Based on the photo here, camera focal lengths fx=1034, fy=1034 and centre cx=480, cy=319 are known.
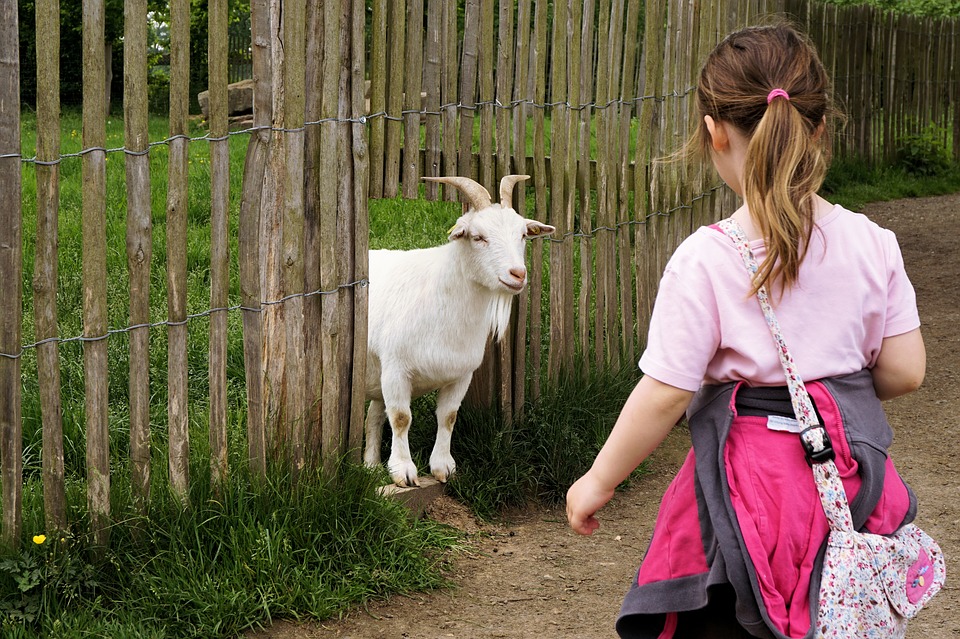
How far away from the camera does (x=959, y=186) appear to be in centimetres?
1351

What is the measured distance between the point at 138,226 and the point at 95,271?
0.21m

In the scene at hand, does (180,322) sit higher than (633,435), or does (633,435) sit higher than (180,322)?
(633,435)

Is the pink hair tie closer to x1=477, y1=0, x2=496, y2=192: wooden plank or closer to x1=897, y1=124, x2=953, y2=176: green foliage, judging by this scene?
x1=477, y1=0, x2=496, y2=192: wooden plank

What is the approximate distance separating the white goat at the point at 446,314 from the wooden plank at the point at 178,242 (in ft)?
3.69

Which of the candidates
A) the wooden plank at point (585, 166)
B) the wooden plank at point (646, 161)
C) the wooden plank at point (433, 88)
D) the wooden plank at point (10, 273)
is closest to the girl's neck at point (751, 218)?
the wooden plank at point (10, 273)

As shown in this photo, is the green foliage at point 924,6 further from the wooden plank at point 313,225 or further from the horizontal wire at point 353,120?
the wooden plank at point 313,225

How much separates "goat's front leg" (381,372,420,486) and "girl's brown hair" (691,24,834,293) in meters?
2.76

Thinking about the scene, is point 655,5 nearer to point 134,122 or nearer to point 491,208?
point 491,208

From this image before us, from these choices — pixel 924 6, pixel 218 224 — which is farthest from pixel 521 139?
pixel 924 6

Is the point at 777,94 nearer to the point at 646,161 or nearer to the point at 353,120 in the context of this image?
the point at 353,120

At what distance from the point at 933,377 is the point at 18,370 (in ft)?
18.9

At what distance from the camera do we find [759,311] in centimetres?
195

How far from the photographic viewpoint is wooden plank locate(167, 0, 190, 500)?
11.5 feet

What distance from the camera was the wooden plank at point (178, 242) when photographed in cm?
350
